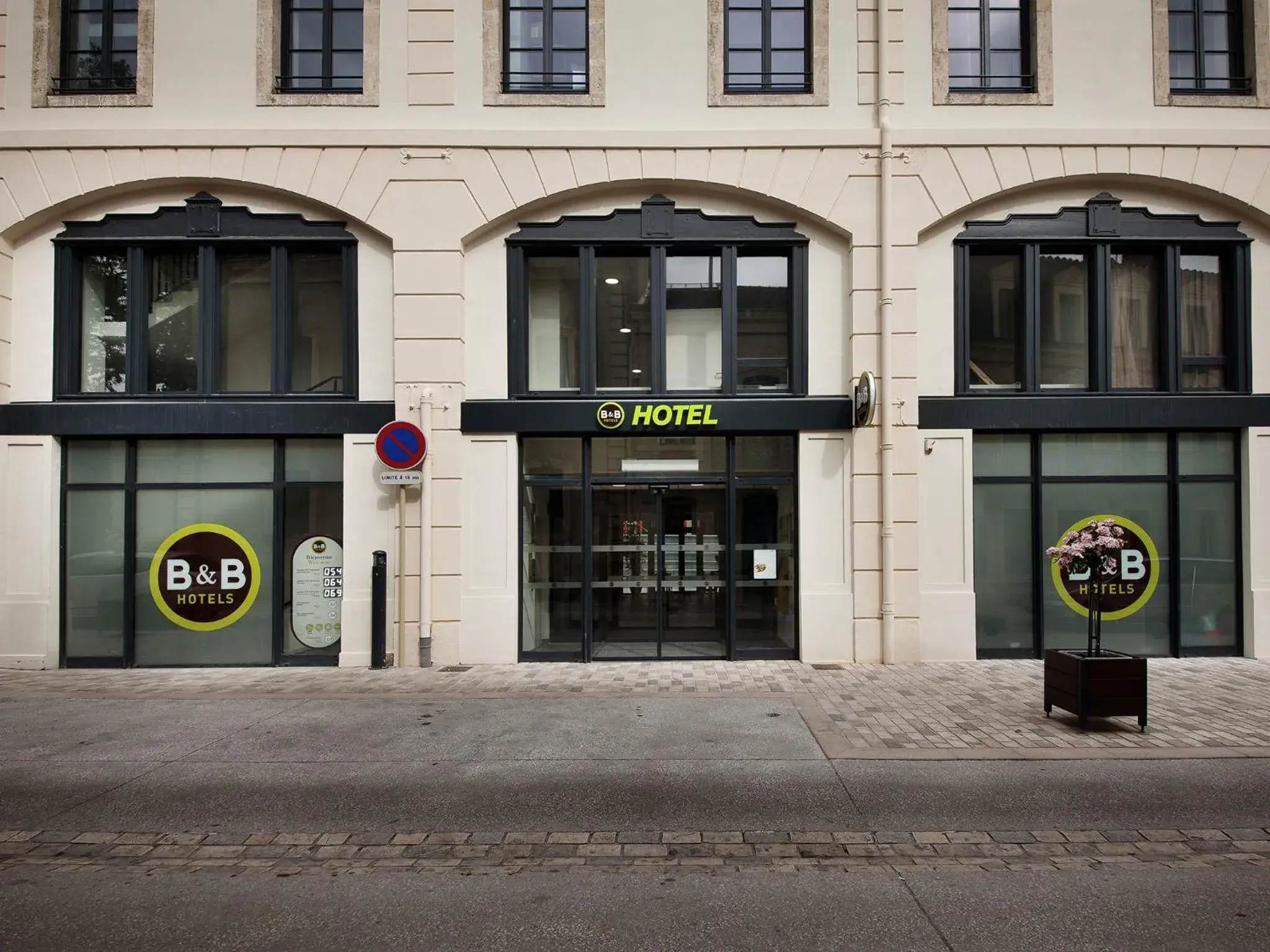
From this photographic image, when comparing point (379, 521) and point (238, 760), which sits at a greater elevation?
point (379, 521)

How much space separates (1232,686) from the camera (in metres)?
9.23

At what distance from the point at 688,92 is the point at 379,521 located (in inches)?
293

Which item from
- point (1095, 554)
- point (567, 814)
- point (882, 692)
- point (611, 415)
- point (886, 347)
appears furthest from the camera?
point (611, 415)

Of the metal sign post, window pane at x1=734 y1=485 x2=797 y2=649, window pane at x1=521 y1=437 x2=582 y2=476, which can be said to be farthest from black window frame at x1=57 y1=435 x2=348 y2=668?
window pane at x1=734 y1=485 x2=797 y2=649

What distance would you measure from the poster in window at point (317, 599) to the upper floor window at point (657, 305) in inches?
143

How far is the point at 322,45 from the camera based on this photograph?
11211 mm

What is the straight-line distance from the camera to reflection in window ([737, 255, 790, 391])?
11203 mm

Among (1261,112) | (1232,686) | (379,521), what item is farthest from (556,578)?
(1261,112)

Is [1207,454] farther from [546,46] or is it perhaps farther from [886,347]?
[546,46]

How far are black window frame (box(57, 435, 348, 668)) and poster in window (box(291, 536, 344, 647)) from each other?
136 mm

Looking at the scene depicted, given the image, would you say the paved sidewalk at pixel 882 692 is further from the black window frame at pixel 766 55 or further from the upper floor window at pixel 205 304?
the black window frame at pixel 766 55

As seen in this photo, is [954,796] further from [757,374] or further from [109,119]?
[109,119]

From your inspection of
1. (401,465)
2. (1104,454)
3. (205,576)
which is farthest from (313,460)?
(1104,454)

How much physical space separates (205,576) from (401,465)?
10.8ft
